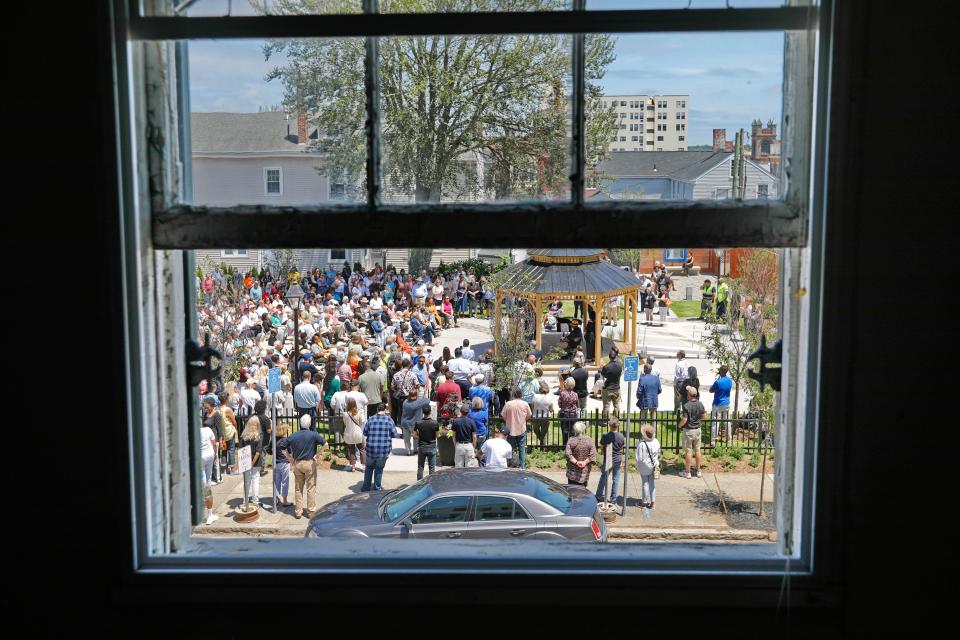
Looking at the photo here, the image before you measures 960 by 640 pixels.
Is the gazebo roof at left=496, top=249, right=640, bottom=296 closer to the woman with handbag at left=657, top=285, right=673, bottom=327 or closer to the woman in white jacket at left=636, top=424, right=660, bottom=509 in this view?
the woman with handbag at left=657, top=285, right=673, bottom=327

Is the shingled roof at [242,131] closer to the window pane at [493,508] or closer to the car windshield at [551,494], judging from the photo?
the window pane at [493,508]

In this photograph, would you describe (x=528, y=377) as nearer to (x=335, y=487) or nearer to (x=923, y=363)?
(x=335, y=487)

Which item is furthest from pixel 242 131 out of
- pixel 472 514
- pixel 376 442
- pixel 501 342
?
pixel 501 342

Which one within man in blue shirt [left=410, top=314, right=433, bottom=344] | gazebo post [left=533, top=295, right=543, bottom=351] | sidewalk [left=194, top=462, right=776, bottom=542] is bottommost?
sidewalk [left=194, top=462, right=776, bottom=542]

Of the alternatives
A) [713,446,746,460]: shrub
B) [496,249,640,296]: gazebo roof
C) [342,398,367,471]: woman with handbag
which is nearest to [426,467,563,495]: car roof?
[342,398,367,471]: woman with handbag

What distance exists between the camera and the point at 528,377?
40.9 ft

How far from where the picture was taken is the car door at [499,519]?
21.8ft

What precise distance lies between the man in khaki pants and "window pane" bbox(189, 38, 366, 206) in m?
7.45

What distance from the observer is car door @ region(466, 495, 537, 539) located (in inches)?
261

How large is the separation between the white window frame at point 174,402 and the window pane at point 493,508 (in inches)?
211

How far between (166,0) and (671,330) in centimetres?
1939

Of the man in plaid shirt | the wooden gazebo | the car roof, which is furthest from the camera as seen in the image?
the wooden gazebo

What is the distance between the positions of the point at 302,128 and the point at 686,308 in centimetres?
2188

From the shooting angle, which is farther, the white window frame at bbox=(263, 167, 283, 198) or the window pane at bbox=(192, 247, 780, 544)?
the window pane at bbox=(192, 247, 780, 544)
